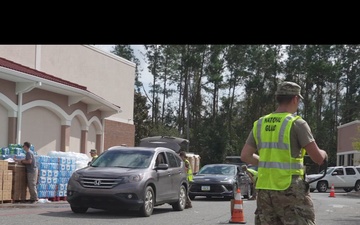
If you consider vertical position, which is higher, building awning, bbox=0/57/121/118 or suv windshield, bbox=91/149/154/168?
building awning, bbox=0/57/121/118

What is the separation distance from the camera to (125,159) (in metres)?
15.3

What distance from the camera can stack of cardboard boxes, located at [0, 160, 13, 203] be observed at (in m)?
16.6

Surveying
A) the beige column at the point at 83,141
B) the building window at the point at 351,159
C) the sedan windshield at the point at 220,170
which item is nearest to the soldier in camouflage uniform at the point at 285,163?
the sedan windshield at the point at 220,170

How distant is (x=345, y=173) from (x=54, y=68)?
19233 millimetres

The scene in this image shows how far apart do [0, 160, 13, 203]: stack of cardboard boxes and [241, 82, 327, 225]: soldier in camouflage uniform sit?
1184cm

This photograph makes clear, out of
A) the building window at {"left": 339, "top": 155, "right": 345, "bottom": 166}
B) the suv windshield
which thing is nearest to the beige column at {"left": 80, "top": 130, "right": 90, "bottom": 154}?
the suv windshield

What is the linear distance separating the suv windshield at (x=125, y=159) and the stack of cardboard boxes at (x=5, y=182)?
9.84 ft

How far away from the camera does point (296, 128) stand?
239 inches

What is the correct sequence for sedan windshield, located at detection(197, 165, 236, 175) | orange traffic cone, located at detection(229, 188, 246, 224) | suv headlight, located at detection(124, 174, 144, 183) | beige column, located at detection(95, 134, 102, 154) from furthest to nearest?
beige column, located at detection(95, 134, 102, 154) → sedan windshield, located at detection(197, 165, 236, 175) → suv headlight, located at detection(124, 174, 144, 183) → orange traffic cone, located at detection(229, 188, 246, 224)

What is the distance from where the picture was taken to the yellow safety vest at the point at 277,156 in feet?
19.8

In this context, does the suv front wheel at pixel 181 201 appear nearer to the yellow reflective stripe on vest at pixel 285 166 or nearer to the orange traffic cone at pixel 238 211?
the orange traffic cone at pixel 238 211

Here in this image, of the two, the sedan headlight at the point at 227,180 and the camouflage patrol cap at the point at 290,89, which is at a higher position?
the camouflage patrol cap at the point at 290,89

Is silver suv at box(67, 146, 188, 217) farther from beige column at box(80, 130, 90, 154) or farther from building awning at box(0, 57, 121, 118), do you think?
beige column at box(80, 130, 90, 154)

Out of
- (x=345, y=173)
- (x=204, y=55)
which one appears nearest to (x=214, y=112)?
(x=204, y=55)
